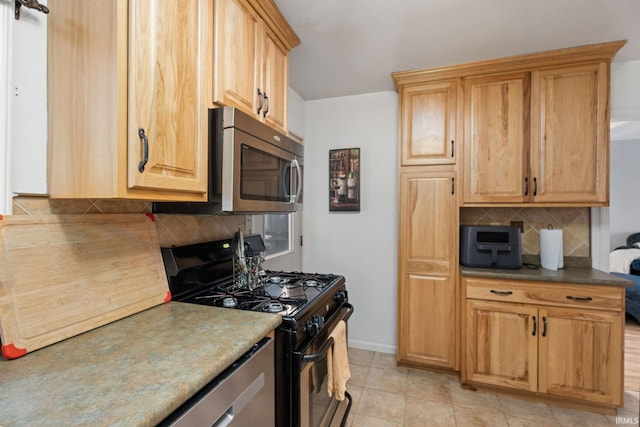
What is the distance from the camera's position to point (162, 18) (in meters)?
1.02

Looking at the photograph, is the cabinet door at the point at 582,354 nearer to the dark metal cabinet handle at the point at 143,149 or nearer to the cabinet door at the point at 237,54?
the cabinet door at the point at 237,54

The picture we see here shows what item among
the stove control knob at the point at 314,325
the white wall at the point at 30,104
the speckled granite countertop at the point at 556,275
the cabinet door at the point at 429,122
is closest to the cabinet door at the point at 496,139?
the cabinet door at the point at 429,122

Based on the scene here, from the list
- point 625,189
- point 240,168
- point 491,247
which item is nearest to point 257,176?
point 240,168

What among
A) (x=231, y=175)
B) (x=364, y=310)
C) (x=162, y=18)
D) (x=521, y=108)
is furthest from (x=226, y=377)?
(x=521, y=108)

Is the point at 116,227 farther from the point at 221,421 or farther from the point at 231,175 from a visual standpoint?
the point at 221,421

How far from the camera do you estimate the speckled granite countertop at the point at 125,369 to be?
62cm

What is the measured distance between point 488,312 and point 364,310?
1.08 metres

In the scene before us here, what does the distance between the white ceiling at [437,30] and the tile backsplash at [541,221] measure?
1.20m

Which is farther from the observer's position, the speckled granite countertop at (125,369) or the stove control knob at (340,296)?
the stove control knob at (340,296)

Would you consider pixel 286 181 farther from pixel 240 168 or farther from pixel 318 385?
pixel 318 385

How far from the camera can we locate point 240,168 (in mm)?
1281

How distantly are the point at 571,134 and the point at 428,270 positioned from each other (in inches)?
55.4

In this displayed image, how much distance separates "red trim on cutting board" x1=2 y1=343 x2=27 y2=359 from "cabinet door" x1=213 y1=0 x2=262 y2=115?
1042 mm

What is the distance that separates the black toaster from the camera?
7.44ft
